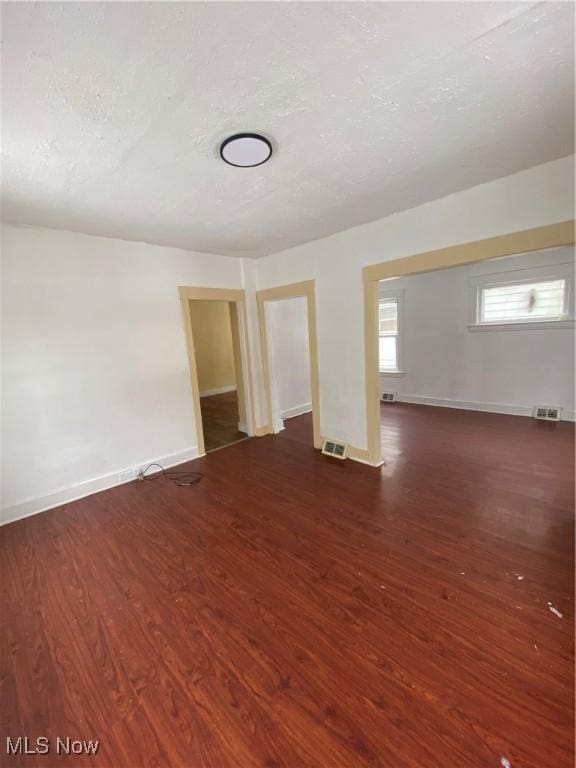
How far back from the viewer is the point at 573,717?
1.15 metres

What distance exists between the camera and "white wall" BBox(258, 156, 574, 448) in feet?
6.89

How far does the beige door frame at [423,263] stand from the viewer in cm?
209

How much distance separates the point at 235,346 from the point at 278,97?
131 inches

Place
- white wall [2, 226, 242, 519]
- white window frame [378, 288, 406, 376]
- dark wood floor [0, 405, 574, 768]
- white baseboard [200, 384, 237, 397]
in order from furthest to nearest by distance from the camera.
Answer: white baseboard [200, 384, 237, 397], white window frame [378, 288, 406, 376], white wall [2, 226, 242, 519], dark wood floor [0, 405, 574, 768]

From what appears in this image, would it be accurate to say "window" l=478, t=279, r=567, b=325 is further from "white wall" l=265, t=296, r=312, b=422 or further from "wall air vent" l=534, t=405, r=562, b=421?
"white wall" l=265, t=296, r=312, b=422

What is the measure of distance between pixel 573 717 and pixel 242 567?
1596 millimetres

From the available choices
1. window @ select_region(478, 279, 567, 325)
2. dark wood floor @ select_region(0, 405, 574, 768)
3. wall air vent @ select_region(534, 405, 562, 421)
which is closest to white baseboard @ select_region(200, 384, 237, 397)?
dark wood floor @ select_region(0, 405, 574, 768)

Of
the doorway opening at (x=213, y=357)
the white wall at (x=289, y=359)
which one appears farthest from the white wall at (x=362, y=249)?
the doorway opening at (x=213, y=357)

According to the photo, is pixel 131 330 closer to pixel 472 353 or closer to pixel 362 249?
pixel 362 249

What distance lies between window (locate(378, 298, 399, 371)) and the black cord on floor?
4.24 meters

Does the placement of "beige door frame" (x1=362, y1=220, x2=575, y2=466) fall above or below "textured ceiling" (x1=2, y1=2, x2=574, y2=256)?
below

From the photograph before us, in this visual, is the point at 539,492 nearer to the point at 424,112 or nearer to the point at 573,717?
the point at 573,717

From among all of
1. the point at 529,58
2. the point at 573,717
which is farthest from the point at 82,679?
the point at 529,58

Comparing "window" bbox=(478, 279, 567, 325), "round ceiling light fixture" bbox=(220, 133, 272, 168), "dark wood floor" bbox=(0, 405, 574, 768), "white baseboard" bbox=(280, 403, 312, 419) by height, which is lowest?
"dark wood floor" bbox=(0, 405, 574, 768)
